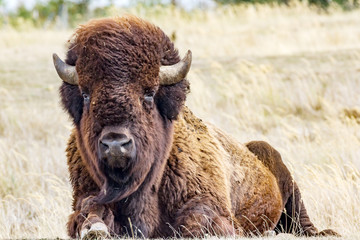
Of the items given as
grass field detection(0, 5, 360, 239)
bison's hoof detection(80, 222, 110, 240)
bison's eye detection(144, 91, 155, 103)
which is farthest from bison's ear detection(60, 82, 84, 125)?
grass field detection(0, 5, 360, 239)

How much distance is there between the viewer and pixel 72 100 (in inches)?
271

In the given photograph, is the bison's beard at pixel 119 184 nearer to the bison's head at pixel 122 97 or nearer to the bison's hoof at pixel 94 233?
the bison's head at pixel 122 97

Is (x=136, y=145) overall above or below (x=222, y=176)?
above

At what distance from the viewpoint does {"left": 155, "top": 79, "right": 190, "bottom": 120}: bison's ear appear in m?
6.80

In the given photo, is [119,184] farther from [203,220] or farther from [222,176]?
[222,176]

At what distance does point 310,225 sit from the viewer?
859 centimetres

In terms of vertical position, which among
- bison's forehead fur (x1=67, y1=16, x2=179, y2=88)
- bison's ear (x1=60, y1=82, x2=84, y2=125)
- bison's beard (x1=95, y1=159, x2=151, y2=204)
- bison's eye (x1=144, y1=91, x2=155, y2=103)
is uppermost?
bison's forehead fur (x1=67, y1=16, x2=179, y2=88)

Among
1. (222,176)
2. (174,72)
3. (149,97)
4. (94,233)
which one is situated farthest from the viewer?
(222,176)

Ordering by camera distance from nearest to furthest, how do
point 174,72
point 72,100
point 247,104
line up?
point 174,72, point 72,100, point 247,104

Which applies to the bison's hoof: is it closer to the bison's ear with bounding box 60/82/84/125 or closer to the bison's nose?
the bison's nose

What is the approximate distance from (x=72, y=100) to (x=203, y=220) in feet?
5.45

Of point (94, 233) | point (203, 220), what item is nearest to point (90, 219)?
point (94, 233)

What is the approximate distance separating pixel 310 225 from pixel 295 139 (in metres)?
5.35

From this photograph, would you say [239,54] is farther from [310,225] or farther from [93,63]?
[93,63]
